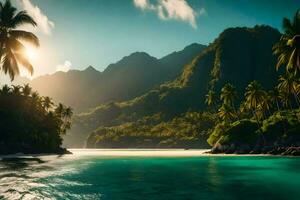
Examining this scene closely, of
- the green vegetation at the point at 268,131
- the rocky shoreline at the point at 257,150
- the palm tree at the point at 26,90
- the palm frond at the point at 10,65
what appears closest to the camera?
the palm frond at the point at 10,65

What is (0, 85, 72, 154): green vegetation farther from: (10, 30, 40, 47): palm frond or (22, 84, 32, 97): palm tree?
(10, 30, 40, 47): palm frond

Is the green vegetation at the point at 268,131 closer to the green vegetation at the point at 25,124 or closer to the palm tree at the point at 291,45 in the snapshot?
the palm tree at the point at 291,45

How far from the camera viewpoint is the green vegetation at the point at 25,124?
10212cm

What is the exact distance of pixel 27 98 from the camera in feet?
402

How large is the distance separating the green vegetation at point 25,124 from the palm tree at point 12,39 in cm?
6389

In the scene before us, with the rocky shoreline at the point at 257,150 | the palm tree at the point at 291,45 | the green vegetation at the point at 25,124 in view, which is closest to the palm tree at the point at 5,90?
the green vegetation at the point at 25,124

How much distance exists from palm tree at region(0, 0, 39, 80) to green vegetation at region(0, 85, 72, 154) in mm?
63889

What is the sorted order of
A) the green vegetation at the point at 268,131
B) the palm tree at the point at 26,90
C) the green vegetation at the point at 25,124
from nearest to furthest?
the green vegetation at the point at 25,124, the green vegetation at the point at 268,131, the palm tree at the point at 26,90

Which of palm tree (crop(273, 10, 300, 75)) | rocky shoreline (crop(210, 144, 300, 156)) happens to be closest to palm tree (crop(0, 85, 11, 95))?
rocky shoreline (crop(210, 144, 300, 156))

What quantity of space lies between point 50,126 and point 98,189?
4215 inches

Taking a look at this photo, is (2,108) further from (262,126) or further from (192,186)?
(192,186)

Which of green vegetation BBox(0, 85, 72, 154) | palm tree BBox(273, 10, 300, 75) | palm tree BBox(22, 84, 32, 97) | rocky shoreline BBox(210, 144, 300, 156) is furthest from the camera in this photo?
palm tree BBox(22, 84, 32, 97)

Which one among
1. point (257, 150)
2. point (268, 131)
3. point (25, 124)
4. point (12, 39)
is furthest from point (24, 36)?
point (268, 131)

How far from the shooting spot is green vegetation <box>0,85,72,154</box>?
335 feet
